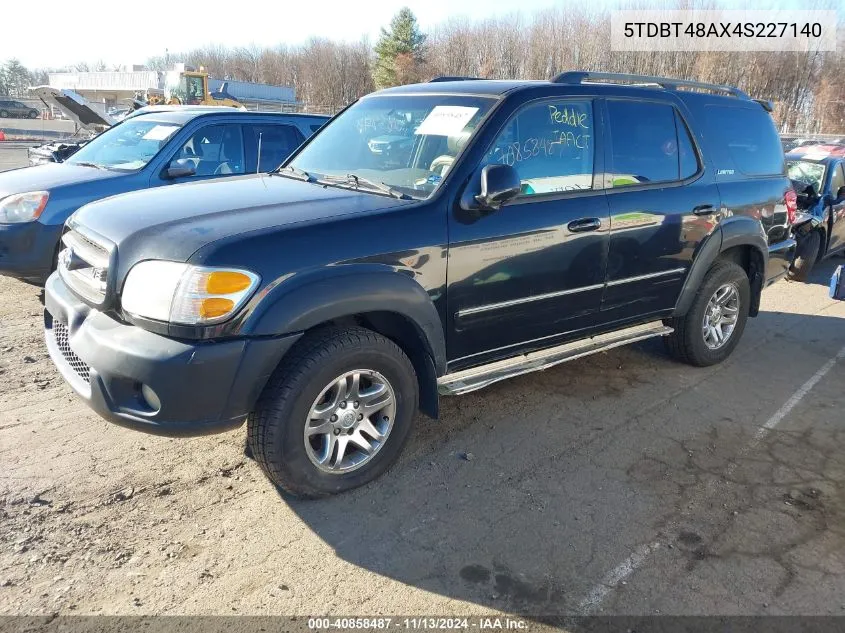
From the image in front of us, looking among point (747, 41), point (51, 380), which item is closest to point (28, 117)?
point (747, 41)

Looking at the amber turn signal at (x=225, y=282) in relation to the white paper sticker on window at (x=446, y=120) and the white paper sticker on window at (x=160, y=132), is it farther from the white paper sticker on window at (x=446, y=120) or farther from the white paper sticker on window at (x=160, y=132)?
the white paper sticker on window at (x=160, y=132)

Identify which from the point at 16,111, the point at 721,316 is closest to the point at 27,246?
the point at 721,316

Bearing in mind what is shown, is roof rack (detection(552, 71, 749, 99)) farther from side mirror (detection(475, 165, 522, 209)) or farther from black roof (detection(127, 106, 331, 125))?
black roof (detection(127, 106, 331, 125))

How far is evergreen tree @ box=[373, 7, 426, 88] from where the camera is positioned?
62.6 metres

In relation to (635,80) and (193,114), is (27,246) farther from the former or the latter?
(635,80)

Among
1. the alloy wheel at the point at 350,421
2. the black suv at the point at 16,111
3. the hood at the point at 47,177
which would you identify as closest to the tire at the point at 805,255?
the alloy wheel at the point at 350,421

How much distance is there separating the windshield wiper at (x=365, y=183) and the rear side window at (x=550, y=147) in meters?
0.51

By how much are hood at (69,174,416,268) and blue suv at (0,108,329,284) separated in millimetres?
2215

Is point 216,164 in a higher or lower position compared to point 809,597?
higher

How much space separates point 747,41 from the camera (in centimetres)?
4291

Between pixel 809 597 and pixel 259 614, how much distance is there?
2.22 meters

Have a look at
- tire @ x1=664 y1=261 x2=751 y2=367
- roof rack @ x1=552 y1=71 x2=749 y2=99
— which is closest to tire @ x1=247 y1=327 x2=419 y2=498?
roof rack @ x1=552 y1=71 x2=749 y2=99

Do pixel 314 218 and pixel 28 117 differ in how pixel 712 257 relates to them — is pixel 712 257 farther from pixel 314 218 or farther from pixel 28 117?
pixel 28 117

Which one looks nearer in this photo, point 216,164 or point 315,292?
point 315,292
